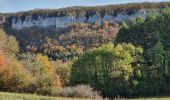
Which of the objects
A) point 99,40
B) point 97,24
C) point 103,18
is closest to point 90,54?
point 99,40

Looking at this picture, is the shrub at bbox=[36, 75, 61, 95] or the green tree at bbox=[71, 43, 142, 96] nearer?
the shrub at bbox=[36, 75, 61, 95]

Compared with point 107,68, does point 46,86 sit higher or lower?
higher

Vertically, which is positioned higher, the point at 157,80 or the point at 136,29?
the point at 136,29

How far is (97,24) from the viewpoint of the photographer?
17700 centimetres

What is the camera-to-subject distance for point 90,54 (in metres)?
78.9

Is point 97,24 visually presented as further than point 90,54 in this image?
Yes

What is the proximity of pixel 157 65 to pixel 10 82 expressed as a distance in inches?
1122

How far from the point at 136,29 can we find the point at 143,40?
2058 mm

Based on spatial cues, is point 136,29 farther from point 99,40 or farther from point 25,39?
point 25,39

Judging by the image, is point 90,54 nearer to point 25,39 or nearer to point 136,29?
point 136,29

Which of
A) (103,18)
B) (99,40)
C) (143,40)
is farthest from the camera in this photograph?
(103,18)

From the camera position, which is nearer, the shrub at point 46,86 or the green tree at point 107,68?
the shrub at point 46,86

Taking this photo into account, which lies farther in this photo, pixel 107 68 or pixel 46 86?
pixel 107 68

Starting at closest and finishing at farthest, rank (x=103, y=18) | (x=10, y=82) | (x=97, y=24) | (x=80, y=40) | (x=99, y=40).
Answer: (x=10, y=82)
(x=99, y=40)
(x=80, y=40)
(x=97, y=24)
(x=103, y=18)
